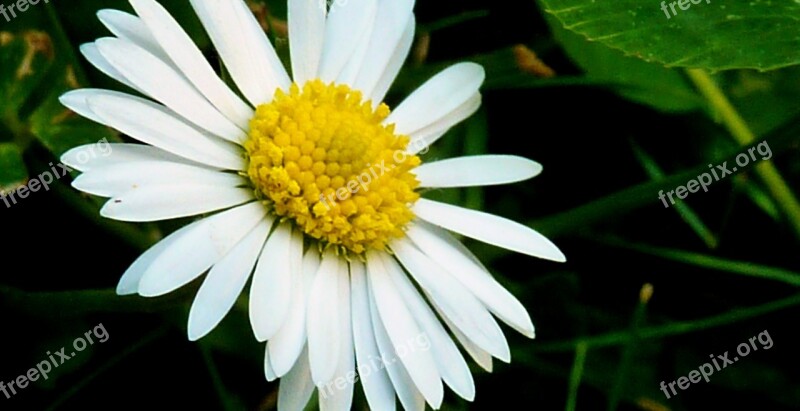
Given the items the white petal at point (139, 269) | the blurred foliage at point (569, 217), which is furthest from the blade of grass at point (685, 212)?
the white petal at point (139, 269)

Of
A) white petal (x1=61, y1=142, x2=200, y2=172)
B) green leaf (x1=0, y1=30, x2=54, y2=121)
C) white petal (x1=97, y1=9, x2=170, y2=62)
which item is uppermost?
green leaf (x1=0, y1=30, x2=54, y2=121)

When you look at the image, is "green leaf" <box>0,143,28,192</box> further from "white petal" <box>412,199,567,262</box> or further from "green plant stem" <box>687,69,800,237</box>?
"green plant stem" <box>687,69,800,237</box>

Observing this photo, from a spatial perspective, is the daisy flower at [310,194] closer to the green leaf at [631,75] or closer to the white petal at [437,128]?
the white petal at [437,128]

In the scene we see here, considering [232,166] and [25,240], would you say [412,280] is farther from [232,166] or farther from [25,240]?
[25,240]

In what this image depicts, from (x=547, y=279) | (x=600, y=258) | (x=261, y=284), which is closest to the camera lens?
(x=261, y=284)

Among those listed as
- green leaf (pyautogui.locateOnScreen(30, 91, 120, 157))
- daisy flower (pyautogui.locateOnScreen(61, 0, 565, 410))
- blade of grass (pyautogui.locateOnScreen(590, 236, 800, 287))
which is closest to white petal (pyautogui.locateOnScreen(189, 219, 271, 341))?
daisy flower (pyautogui.locateOnScreen(61, 0, 565, 410))

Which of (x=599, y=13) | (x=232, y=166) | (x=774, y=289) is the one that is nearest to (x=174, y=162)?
(x=232, y=166)
